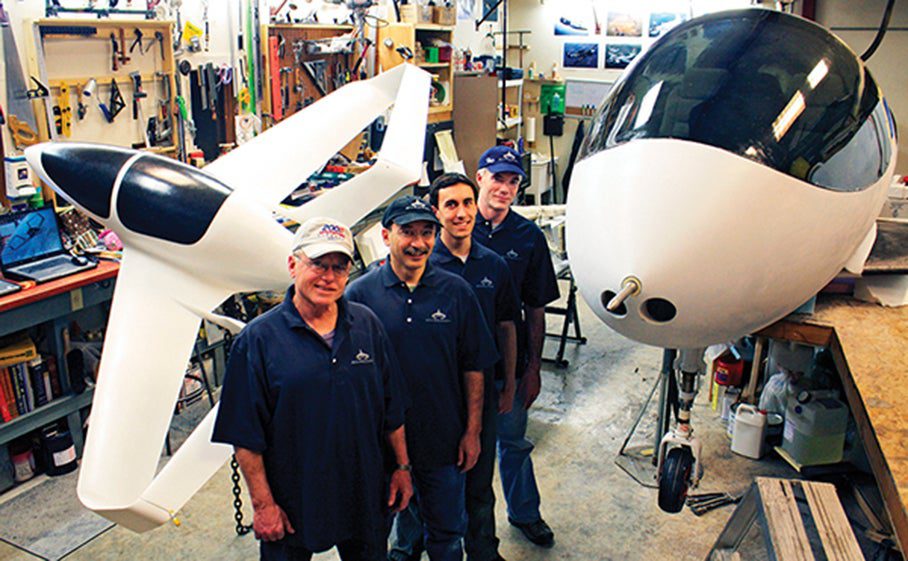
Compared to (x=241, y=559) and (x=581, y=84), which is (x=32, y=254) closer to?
(x=241, y=559)

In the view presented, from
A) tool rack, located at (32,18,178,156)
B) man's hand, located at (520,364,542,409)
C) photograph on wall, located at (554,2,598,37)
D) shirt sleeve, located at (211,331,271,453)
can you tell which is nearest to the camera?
shirt sleeve, located at (211,331,271,453)

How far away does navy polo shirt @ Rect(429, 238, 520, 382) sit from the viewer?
307 cm

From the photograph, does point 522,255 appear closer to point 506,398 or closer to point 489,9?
point 506,398

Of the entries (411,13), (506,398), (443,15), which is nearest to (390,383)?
(506,398)

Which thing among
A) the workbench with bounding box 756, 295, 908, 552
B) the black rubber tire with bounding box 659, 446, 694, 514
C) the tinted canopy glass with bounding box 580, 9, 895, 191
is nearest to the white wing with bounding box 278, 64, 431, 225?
the tinted canopy glass with bounding box 580, 9, 895, 191

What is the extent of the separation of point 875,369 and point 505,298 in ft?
4.49

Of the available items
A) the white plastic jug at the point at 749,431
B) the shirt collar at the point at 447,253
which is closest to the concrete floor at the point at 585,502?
the white plastic jug at the point at 749,431

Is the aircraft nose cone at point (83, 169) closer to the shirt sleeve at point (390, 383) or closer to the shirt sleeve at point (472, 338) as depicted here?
the shirt sleeve at point (390, 383)

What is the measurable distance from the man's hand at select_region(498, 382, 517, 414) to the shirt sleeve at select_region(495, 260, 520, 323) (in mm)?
299

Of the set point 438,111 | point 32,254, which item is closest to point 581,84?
point 438,111

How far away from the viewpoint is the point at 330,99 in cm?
434

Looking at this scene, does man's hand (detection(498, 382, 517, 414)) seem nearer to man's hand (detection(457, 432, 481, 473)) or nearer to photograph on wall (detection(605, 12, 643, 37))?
man's hand (detection(457, 432, 481, 473))

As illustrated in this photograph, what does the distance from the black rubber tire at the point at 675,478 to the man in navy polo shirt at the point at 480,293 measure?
970 mm

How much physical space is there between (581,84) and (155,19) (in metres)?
6.05
